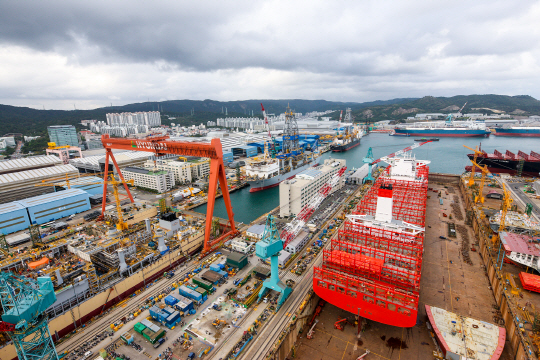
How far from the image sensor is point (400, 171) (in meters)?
33.8

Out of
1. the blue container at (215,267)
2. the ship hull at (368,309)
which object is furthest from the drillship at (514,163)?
the blue container at (215,267)

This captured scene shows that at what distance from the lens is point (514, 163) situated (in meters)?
42.0

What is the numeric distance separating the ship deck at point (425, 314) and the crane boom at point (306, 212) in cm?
785

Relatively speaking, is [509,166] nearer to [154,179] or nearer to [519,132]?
[154,179]

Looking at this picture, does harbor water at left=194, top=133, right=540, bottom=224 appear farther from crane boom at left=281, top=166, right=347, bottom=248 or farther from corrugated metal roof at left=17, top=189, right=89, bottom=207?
corrugated metal roof at left=17, top=189, right=89, bottom=207

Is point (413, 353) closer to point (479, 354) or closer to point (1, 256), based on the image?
point (479, 354)

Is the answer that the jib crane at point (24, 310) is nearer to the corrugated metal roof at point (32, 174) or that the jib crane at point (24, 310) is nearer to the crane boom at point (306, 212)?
the crane boom at point (306, 212)

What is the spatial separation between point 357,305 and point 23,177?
48.7 m

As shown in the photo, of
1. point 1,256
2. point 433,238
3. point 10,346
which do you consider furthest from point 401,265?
point 1,256

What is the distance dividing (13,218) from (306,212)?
107 feet

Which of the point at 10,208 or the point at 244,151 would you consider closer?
the point at 10,208

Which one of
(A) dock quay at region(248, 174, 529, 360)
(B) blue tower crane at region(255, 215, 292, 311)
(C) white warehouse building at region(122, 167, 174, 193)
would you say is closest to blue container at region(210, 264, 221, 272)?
(B) blue tower crane at region(255, 215, 292, 311)

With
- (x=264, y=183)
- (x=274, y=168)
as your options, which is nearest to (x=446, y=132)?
(x=274, y=168)

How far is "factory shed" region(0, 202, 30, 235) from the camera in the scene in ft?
87.9
